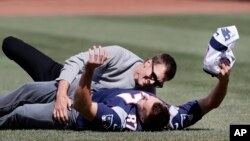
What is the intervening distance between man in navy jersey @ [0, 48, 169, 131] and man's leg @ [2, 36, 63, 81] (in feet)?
2.02

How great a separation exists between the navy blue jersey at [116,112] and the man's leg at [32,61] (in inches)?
35.3

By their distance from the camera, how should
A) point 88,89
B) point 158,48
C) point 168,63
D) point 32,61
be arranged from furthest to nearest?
point 158,48
point 32,61
point 168,63
point 88,89

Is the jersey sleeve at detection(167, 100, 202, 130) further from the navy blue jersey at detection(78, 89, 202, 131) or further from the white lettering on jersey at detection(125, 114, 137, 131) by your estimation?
the white lettering on jersey at detection(125, 114, 137, 131)

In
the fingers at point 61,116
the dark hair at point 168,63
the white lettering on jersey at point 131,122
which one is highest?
the dark hair at point 168,63

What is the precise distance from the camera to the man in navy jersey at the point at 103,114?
6891 mm

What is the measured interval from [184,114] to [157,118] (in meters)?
0.39

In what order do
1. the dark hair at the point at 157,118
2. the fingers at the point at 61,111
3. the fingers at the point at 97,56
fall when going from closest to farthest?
the fingers at the point at 97,56 < the dark hair at the point at 157,118 < the fingers at the point at 61,111

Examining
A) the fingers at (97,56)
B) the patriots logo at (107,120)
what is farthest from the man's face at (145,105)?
the fingers at (97,56)

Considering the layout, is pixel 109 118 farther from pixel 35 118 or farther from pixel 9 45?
pixel 9 45

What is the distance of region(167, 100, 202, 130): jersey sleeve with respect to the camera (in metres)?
7.29

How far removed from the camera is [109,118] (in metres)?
7.00

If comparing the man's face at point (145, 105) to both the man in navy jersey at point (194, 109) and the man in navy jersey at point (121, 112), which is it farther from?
the man in navy jersey at point (194, 109)

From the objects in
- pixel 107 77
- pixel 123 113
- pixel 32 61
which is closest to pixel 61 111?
pixel 123 113

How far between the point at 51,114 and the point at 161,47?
861cm
